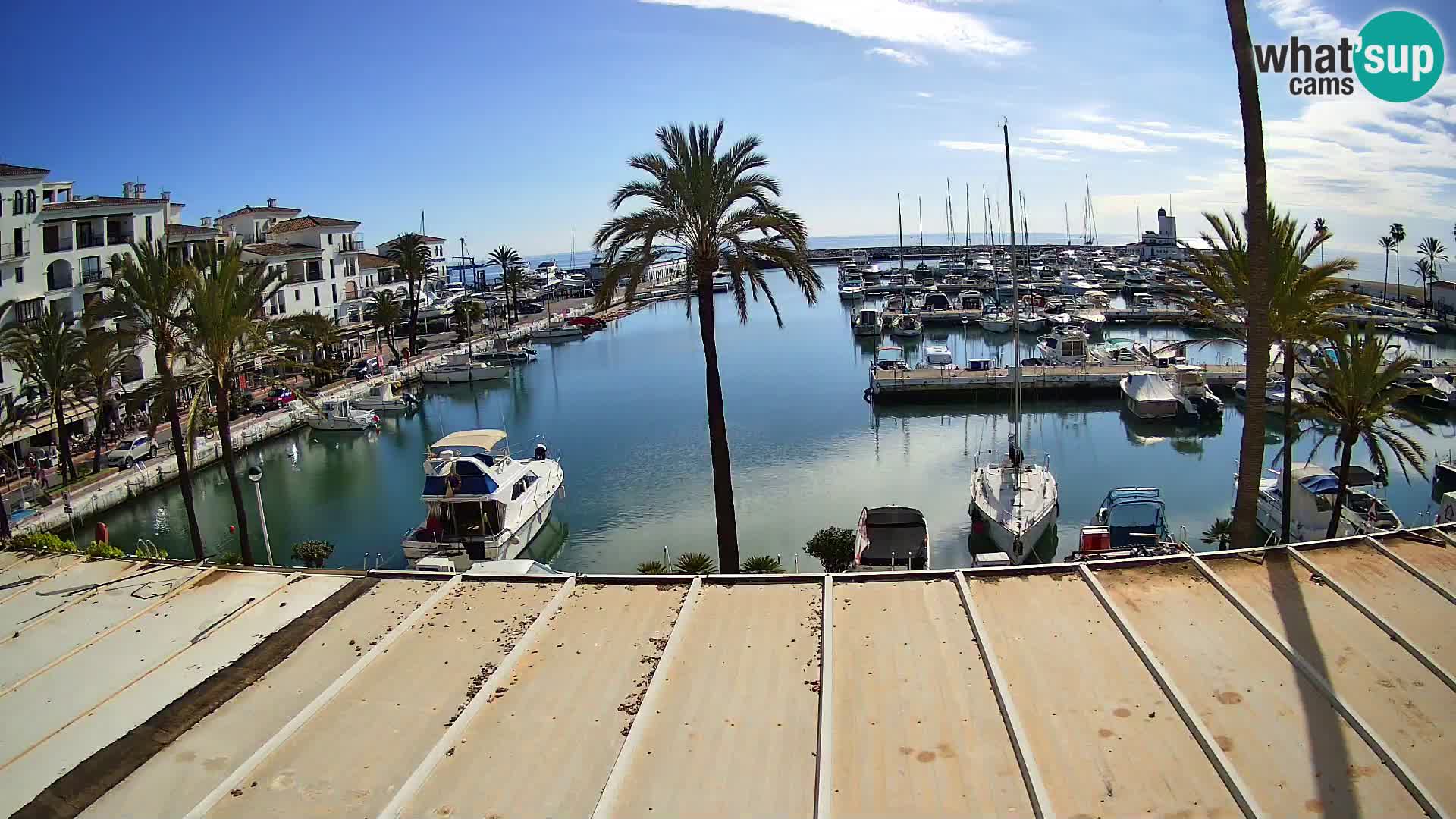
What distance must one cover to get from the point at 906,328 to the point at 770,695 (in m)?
71.7

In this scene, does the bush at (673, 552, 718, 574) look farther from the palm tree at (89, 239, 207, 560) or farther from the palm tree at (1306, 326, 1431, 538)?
the palm tree at (1306, 326, 1431, 538)

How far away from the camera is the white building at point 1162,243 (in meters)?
125

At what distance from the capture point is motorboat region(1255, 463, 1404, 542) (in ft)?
77.1

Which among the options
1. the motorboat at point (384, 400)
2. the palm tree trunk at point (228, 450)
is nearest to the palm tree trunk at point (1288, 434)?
the palm tree trunk at point (228, 450)

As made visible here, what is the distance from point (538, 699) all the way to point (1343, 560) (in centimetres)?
1117

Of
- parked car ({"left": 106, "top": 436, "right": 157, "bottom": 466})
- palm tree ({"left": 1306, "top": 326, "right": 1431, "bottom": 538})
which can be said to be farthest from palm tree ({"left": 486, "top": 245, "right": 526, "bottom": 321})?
palm tree ({"left": 1306, "top": 326, "right": 1431, "bottom": 538})

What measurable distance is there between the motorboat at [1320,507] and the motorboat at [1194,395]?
20.1 m

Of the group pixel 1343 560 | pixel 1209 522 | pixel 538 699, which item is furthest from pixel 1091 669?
pixel 1209 522

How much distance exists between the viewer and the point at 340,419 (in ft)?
166

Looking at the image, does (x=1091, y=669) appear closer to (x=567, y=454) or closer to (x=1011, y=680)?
(x=1011, y=680)

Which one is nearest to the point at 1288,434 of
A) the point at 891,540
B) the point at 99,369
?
the point at 891,540

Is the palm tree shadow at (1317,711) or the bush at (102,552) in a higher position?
the bush at (102,552)

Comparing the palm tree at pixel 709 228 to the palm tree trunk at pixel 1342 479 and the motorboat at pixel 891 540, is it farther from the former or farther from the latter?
the palm tree trunk at pixel 1342 479

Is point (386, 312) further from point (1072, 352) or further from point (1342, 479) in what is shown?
point (1342, 479)
